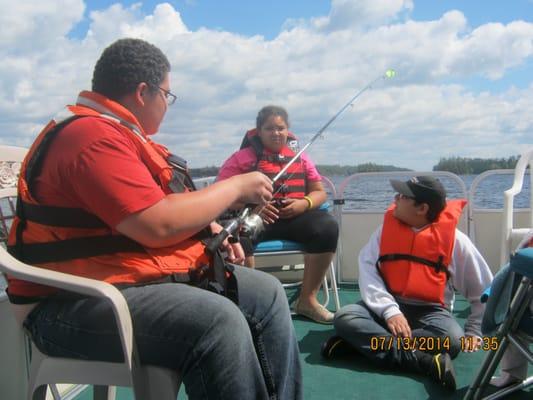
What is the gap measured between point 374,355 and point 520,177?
5.07ft

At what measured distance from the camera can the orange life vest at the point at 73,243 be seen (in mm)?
1308

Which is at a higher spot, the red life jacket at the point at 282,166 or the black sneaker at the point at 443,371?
the red life jacket at the point at 282,166

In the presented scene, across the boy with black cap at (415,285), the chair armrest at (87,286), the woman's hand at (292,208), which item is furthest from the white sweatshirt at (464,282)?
the chair armrest at (87,286)

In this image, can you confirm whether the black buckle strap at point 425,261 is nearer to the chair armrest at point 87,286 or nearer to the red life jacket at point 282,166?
the red life jacket at point 282,166

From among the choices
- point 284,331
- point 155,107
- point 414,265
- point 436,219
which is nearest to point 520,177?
point 436,219

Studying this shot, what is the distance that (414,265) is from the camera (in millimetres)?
2678

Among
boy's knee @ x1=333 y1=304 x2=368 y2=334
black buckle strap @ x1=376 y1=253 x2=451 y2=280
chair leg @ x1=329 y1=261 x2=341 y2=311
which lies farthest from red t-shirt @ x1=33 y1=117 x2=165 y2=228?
chair leg @ x1=329 y1=261 x2=341 y2=311

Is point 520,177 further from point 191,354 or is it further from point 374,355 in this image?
point 191,354

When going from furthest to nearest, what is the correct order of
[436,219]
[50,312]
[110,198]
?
1. [436,219]
2. [50,312]
3. [110,198]

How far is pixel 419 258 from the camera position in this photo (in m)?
2.68

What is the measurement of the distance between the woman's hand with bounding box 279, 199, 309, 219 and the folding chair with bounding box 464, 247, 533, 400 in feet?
5.13

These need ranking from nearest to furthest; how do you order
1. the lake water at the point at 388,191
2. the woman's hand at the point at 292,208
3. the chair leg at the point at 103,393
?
1. the chair leg at the point at 103,393
2. the woman's hand at the point at 292,208
3. the lake water at the point at 388,191

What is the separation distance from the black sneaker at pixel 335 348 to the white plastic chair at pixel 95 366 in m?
1.53

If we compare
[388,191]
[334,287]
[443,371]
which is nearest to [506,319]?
[443,371]
